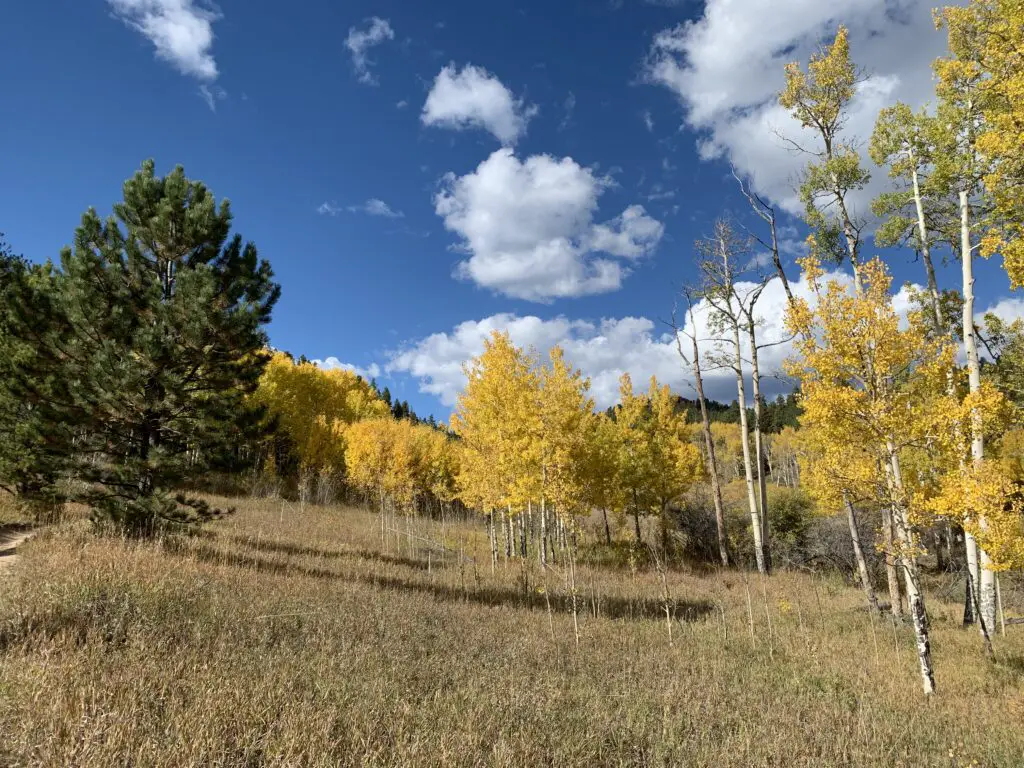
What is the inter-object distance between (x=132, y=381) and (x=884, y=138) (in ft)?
60.2

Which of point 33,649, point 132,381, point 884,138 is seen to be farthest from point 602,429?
point 33,649

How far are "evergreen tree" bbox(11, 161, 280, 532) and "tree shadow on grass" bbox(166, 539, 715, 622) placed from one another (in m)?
1.16

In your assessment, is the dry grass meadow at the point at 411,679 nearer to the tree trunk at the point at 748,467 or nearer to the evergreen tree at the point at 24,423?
the evergreen tree at the point at 24,423

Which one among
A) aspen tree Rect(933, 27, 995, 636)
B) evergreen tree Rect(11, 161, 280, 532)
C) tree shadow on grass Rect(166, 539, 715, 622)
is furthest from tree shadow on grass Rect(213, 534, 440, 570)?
aspen tree Rect(933, 27, 995, 636)

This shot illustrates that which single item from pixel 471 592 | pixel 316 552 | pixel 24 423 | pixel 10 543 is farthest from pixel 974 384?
pixel 10 543

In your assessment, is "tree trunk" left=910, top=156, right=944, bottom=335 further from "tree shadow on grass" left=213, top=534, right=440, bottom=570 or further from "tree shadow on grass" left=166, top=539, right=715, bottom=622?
"tree shadow on grass" left=213, top=534, right=440, bottom=570

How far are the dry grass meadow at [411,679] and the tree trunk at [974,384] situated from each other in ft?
3.37

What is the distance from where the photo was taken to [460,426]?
2005 centimetres

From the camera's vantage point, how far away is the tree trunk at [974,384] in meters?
9.40

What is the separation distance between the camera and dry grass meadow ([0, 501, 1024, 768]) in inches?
141

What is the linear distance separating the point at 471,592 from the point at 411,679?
6.95m

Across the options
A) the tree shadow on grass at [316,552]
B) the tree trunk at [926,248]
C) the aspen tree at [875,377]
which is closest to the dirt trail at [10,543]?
the tree shadow on grass at [316,552]

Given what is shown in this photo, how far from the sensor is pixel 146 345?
9453 mm

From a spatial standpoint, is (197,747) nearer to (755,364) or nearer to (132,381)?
(132,381)
